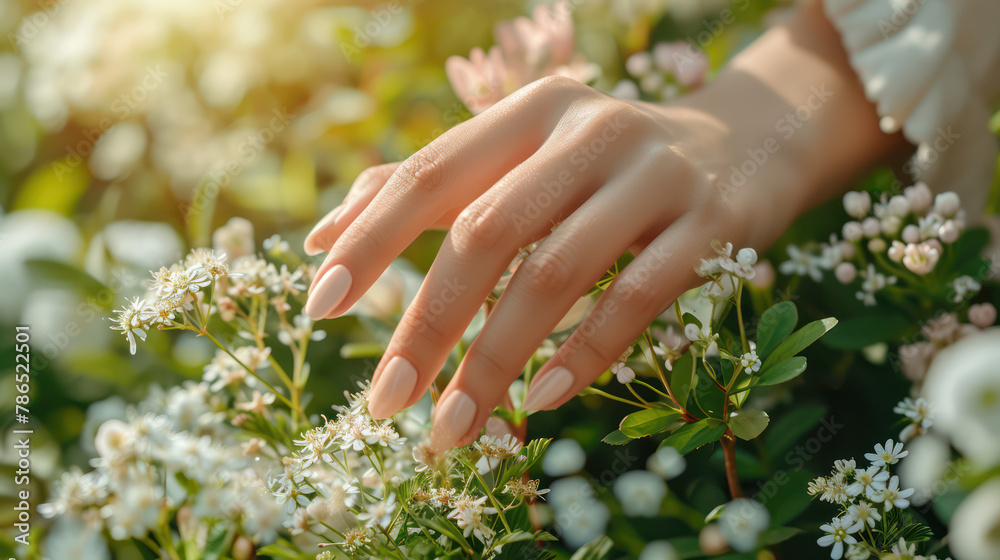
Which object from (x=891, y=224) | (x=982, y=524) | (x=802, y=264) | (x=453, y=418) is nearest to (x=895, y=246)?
(x=891, y=224)

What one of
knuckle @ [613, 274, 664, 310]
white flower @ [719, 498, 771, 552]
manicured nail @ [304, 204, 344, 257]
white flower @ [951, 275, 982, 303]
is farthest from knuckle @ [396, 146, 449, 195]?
white flower @ [951, 275, 982, 303]

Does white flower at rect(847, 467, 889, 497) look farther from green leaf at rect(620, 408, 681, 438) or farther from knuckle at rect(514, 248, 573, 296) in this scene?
knuckle at rect(514, 248, 573, 296)

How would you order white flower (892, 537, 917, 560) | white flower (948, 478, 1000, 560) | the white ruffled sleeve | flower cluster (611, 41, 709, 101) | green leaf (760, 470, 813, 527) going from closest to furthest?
white flower (948, 478, 1000, 560) → white flower (892, 537, 917, 560) → green leaf (760, 470, 813, 527) → the white ruffled sleeve → flower cluster (611, 41, 709, 101)

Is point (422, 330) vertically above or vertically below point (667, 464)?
above

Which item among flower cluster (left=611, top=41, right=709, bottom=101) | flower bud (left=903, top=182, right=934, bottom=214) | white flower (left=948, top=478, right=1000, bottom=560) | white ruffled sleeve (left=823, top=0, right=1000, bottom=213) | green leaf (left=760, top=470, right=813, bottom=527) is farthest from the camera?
flower cluster (left=611, top=41, right=709, bottom=101)

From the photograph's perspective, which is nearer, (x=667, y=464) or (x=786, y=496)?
(x=786, y=496)

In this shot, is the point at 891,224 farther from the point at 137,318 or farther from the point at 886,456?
the point at 137,318

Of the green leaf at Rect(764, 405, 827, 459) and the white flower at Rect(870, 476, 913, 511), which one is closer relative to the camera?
the white flower at Rect(870, 476, 913, 511)

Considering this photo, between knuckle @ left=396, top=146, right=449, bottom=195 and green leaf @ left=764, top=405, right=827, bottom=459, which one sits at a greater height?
knuckle @ left=396, top=146, right=449, bottom=195
